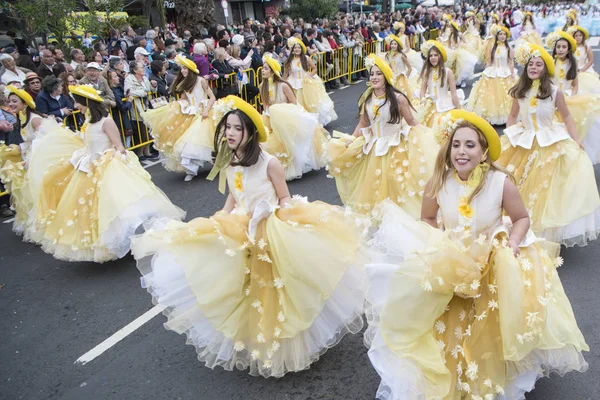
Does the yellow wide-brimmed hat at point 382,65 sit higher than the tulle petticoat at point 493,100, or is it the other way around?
the yellow wide-brimmed hat at point 382,65

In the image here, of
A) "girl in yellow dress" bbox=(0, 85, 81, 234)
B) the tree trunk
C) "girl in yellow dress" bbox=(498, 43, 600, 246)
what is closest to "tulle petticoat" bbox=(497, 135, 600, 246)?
"girl in yellow dress" bbox=(498, 43, 600, 246)

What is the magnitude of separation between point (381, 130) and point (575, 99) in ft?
9.73

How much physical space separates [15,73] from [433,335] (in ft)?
33.5

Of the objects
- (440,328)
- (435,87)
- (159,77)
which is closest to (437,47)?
(435,87)

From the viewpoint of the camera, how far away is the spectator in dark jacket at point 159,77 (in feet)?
37.0

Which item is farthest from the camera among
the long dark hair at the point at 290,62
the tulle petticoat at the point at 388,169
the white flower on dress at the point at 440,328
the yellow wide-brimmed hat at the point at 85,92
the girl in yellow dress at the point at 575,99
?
the long dark hair at the point at 290,62

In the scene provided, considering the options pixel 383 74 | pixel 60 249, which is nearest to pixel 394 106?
pixel 383 74

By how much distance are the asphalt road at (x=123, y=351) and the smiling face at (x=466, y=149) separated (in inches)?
65.8

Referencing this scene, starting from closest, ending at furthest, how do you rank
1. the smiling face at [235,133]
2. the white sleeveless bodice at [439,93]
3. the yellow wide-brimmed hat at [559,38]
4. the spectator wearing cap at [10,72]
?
1. the smiling face at [235,133]
2. the yellow wide-brimmed hat at [559,38]
3. the white sleeveless bodice at [439,93]
4. the spectator wearing cap at [10,72]

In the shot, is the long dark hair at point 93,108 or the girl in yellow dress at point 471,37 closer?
the long dark hair at point 93,108

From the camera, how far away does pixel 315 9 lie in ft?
88.7

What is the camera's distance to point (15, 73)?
10.5m

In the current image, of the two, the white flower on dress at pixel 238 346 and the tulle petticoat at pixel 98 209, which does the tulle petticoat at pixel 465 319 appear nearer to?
the white flower on dress at pixel 238 346

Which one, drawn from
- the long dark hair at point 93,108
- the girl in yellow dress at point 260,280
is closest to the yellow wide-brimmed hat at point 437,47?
the long dark hair at point 93,108
